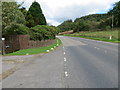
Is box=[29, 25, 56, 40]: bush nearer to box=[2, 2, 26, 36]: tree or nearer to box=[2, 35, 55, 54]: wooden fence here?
box=[2, 35, 55, 54]: wooden fence

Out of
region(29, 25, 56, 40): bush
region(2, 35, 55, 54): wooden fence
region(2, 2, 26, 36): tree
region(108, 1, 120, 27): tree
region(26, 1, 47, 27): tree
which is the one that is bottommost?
region(2, 35, 55, 54): wooden fence

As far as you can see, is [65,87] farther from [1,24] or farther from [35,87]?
[1,24]

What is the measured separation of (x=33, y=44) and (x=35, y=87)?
17.4 m

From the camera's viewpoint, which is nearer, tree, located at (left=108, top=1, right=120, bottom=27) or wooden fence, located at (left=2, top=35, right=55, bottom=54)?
wooden fence, located at (left=2, top=35, right=55, bottom=54)

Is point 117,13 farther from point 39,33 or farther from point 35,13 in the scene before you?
point 39,33

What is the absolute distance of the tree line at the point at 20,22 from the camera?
52.1 feet

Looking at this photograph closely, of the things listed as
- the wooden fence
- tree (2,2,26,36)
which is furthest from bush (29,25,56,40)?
tree (2,2,26,36)

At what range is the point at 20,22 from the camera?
19344mm

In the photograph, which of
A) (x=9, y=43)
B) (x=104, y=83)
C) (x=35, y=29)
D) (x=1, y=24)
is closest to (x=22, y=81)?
(x=104, y=83)

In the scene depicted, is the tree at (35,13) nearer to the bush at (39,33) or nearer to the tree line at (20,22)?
the tree line at (20,22)

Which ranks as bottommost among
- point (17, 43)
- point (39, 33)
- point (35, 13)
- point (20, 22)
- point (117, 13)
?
point (17, 43)

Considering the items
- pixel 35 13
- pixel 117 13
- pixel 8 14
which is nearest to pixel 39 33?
pixel 8 14

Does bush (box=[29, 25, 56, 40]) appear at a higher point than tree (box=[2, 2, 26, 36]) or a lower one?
lower

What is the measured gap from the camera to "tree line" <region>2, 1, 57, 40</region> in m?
15.9
